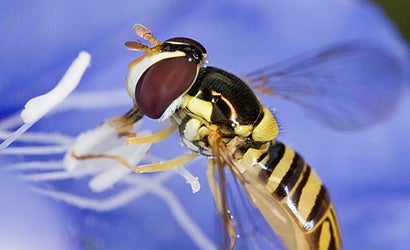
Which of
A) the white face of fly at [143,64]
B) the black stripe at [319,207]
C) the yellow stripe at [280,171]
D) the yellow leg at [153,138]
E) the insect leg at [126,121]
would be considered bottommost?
the black stripe at [319,207]

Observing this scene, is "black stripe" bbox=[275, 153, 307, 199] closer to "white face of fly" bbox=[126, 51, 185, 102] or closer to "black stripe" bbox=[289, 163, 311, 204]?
"black stripe" bbox=[289, 163, 311, 204]

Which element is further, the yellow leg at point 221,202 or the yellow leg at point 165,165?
the yellow leg at point 165,165

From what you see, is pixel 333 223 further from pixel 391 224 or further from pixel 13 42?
pixel 13 42

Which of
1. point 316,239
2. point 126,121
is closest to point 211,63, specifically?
point 126,121

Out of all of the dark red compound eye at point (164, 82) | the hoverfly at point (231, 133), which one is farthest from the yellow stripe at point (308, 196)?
the dark red compound eye at point (164, 82)

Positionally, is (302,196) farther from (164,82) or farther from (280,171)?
A: (164,82)

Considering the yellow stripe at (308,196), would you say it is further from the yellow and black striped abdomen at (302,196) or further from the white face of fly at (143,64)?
the white face of fly at (143,64)

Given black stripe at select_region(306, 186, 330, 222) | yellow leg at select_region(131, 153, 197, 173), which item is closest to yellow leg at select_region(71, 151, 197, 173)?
yellow leg at select_region(131, 153, 197, 173)
